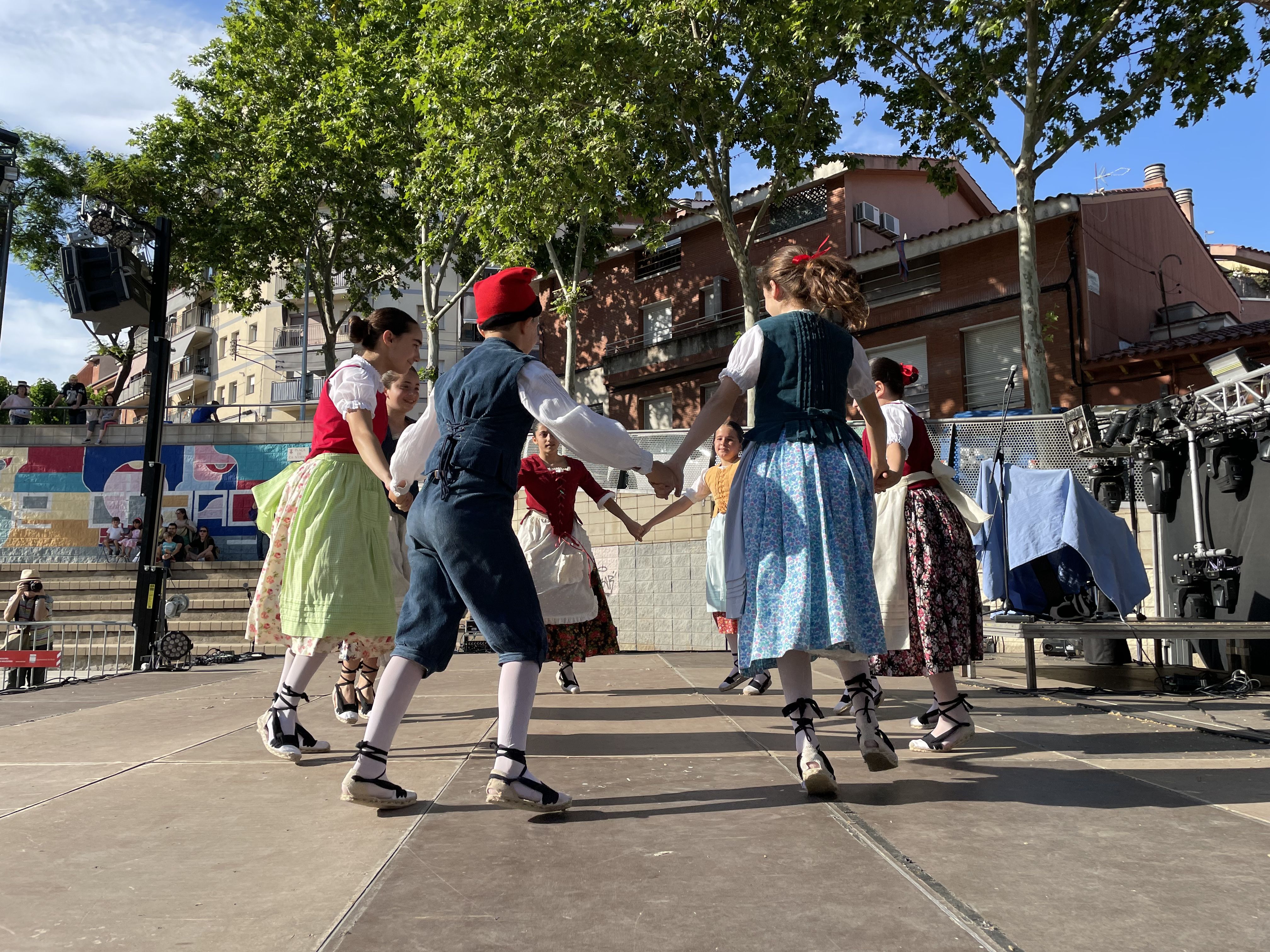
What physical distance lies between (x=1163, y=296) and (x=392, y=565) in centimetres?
2660

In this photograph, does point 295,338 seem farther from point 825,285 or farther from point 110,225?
point 825,285

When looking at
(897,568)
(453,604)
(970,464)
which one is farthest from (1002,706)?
(970,464)

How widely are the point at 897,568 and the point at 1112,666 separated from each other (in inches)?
236

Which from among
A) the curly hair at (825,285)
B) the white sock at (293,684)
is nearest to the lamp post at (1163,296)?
the curly hair at (825,285)

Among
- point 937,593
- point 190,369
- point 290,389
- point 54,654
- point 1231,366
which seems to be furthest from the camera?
point 190,369

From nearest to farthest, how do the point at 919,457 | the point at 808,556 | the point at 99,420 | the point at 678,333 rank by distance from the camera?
the point at 808,556, the point at 919,457, the point at 99,420, the point at 678,333

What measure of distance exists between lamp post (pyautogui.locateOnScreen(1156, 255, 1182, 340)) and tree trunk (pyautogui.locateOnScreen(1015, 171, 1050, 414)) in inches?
405

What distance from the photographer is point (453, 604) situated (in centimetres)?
313

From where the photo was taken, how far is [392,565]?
4.38 metres

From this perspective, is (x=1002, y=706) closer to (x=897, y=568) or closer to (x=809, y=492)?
(x=897, y=568)

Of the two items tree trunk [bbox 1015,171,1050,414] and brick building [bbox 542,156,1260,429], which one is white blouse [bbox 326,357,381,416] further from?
brick building [bbox 542,156,1260,429]

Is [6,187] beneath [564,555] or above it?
above

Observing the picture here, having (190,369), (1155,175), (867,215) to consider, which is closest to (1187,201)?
(1155,175)

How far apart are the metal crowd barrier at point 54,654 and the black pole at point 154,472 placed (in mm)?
175
